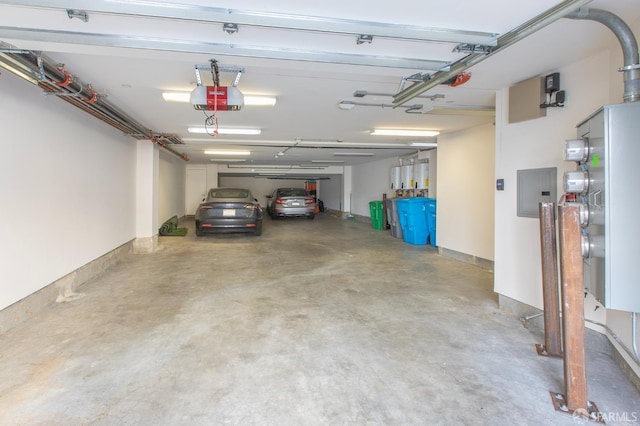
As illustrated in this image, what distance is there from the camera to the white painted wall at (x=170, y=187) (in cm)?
898

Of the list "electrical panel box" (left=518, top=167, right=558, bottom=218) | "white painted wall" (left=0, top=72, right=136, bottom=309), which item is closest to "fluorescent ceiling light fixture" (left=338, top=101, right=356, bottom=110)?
"electrical panel box" (left=518, top=167, right=558, bottom=218)

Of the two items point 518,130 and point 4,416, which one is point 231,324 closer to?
point 4,416

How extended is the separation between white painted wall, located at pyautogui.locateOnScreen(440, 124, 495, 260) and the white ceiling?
153 cm

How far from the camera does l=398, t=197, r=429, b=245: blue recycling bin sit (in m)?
7.36

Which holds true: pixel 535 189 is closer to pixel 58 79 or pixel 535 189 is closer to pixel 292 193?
pixel 58 79

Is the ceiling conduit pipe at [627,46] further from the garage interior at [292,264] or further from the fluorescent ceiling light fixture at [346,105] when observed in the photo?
the fluorescent ceiling light fixture at [346,105]

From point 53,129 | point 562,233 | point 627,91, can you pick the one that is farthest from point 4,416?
point 627,91

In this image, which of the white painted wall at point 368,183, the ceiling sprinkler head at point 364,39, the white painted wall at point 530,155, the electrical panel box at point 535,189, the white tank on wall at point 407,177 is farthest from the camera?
the white painted wall at point 368,183

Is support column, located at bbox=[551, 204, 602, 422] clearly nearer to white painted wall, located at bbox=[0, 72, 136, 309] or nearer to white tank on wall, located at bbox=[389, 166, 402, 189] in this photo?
white painted wall, located at bbox=[0, 72, 136, 309]

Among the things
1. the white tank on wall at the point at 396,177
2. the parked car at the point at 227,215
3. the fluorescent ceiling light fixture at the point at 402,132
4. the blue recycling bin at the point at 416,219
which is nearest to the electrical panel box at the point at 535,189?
→ the fluorescent ceiling light fixture at the point at 402,132

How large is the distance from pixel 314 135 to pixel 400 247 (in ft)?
9.93

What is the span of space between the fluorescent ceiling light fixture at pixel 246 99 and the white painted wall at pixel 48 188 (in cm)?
123

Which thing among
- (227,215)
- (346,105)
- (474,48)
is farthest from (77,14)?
(227,215)

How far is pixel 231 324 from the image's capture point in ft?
10.3
